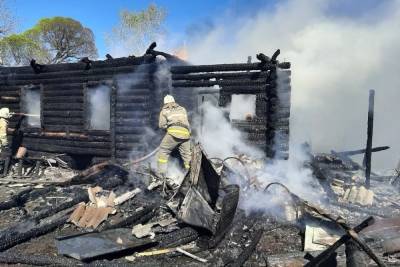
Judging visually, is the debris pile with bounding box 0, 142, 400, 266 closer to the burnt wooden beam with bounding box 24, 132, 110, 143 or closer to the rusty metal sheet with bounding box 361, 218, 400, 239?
the rusty metal sheet with bounding box 361, 218, 400, 239

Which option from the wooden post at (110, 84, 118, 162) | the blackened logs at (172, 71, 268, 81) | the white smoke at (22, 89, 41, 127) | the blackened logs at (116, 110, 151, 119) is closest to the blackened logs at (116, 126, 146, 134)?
the wooden post at (110, 84, 118, 162)

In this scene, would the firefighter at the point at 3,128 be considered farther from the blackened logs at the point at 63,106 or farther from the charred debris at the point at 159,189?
the blackened logs at the point at 63,106

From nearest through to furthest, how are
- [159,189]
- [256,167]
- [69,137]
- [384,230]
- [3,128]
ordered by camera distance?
[384,230], [159,189], [256,167], [3,128], [69,137]

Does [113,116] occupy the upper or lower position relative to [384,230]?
upper

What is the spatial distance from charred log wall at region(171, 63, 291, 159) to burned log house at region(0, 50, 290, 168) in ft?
0.09

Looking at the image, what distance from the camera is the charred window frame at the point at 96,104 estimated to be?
1295cm

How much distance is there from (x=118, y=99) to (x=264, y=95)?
4.65 metres

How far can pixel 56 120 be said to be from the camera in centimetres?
1378

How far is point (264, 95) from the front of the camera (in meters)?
10.7

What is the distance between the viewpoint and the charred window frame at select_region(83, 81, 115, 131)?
12948 mm

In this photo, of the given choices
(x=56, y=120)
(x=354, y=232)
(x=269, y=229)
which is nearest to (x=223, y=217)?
(x=269, y=229)

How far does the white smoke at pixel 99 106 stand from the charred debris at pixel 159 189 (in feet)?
0.28

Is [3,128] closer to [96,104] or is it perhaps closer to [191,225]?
[96,104]

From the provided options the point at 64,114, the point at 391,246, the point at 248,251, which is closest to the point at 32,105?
the point at 64,114
